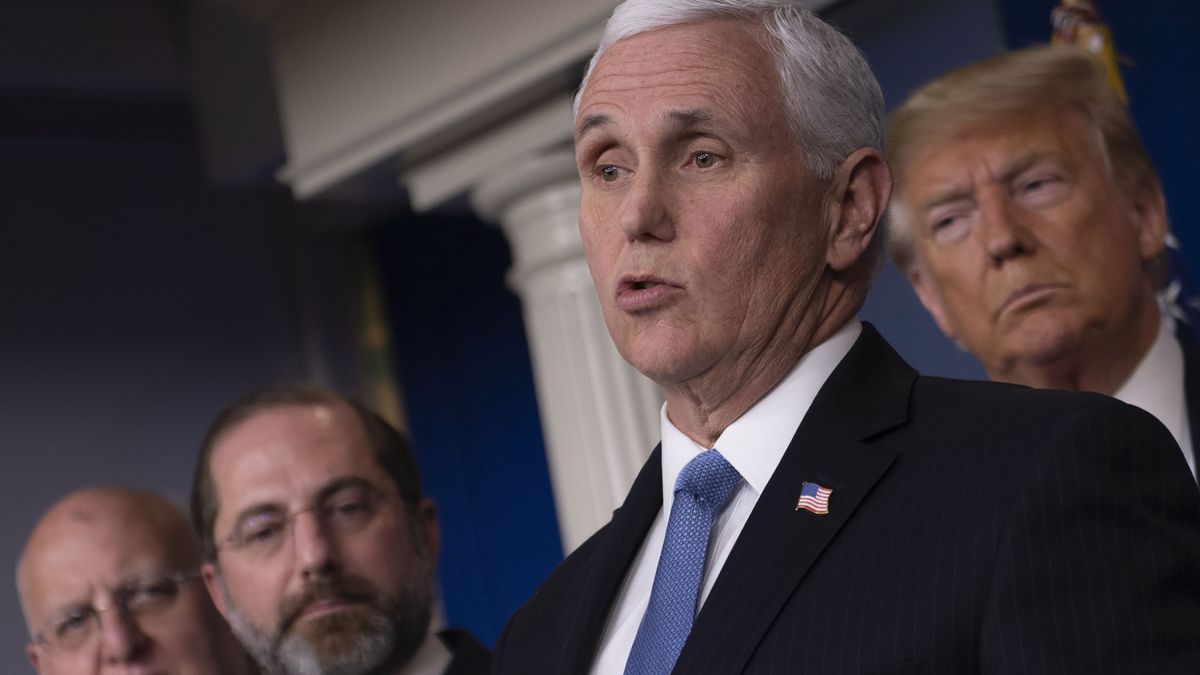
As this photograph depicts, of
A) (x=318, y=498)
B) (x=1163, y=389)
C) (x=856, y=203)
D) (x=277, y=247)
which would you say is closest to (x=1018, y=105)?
(x=1163, y=389)

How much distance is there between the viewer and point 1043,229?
2416mm

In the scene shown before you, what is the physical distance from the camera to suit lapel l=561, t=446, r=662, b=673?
1709mm

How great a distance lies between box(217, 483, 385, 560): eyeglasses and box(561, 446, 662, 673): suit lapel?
89 centimetres

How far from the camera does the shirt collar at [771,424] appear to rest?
5.35 ft

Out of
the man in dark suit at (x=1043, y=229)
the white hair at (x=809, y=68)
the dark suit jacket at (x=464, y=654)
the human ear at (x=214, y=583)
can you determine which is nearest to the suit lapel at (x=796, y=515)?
the white hair at (x=809, y=68)

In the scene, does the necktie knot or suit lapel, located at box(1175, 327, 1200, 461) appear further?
suit lapel, located at box(1175, 327, 1200, 461)

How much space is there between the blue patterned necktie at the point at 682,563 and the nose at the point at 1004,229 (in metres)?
0.93

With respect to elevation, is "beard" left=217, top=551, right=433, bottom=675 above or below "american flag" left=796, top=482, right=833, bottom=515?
below

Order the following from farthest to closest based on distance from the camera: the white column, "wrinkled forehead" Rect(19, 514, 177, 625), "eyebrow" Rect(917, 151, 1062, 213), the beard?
the white column
"wrinkled forehead" Rect(19, 514, 177, 625)
the beard
"eyebrow" Rect(917, 151, 1062, 213)

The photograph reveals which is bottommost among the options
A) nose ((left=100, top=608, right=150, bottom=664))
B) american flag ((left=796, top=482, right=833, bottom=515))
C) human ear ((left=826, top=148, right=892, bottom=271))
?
nose ((left=100, top=608, right=150, bottom=664))

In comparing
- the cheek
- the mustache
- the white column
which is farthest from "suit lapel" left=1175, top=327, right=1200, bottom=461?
the white column

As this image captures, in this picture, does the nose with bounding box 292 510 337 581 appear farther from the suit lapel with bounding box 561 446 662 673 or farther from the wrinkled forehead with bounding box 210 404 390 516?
the suit lapel with bounding box 561 446 662 673

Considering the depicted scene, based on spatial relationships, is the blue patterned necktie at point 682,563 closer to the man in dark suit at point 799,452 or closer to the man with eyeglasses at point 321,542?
the man in dark suit at point 799,452

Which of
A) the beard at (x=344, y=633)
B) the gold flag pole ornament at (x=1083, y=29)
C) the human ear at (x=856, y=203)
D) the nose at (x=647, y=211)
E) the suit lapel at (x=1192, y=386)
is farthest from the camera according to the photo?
the gold flag pole ornament at (x=1083, y=29)
